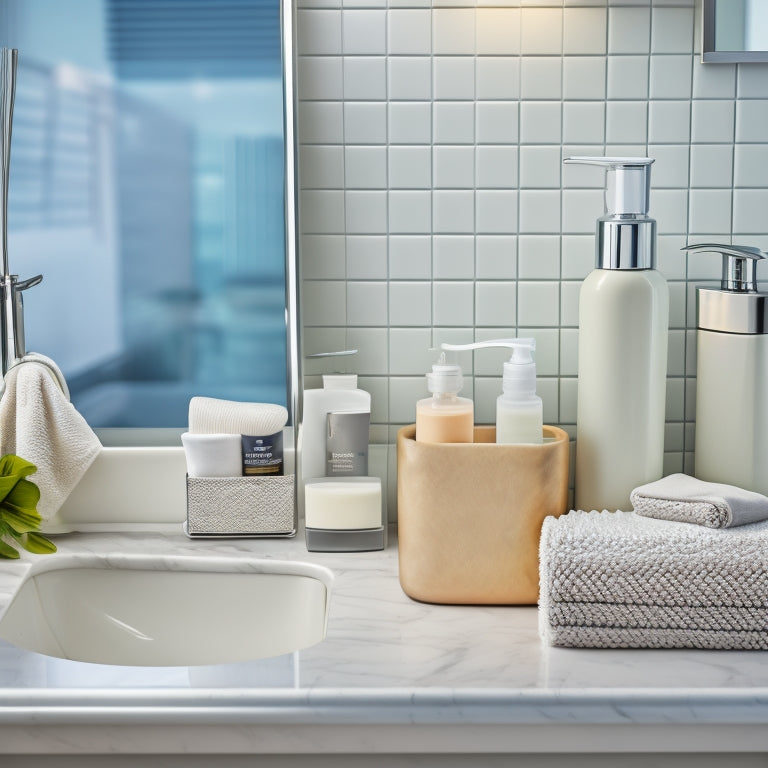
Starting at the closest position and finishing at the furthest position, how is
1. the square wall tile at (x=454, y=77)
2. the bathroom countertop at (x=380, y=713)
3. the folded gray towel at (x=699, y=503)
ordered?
1. the bathroom countertop at (x=380, y=713)
2. the folded gray towel at (x=699, y=503)
3. the square wall tile at (x=454, y=77)

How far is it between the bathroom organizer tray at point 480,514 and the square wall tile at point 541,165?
32 centimetres

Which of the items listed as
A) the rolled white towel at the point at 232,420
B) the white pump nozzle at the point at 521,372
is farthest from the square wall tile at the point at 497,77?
the rolled white towel at the point at 232,420

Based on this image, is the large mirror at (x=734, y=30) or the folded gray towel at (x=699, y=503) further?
the large mirror at (x=734, y=30)

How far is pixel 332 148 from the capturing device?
3.43ft

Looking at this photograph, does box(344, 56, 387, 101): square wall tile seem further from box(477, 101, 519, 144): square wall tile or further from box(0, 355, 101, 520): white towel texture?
box(0, 355, 101, 520): white towel texture

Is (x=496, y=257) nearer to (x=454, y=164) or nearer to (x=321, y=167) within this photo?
(x=454, y=164)

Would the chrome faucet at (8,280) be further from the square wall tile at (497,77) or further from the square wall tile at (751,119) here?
the square wall tile at (751,119)

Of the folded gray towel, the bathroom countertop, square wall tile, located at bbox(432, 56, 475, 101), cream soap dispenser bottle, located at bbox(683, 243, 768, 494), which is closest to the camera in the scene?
the bathroom countertop

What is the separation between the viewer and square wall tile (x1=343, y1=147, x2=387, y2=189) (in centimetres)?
104

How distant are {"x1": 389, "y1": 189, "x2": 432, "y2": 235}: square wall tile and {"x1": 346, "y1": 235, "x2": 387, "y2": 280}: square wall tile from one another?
0.9 inches

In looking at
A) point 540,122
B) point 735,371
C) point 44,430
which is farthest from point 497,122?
point 44,430

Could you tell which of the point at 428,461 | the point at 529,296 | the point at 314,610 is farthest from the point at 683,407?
the point at 314,610

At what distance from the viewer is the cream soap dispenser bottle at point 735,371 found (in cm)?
92

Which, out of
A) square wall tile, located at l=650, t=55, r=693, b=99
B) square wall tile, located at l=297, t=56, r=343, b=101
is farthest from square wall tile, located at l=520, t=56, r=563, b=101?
square wall tile, located at l=297, t=56, r=343, b=101
